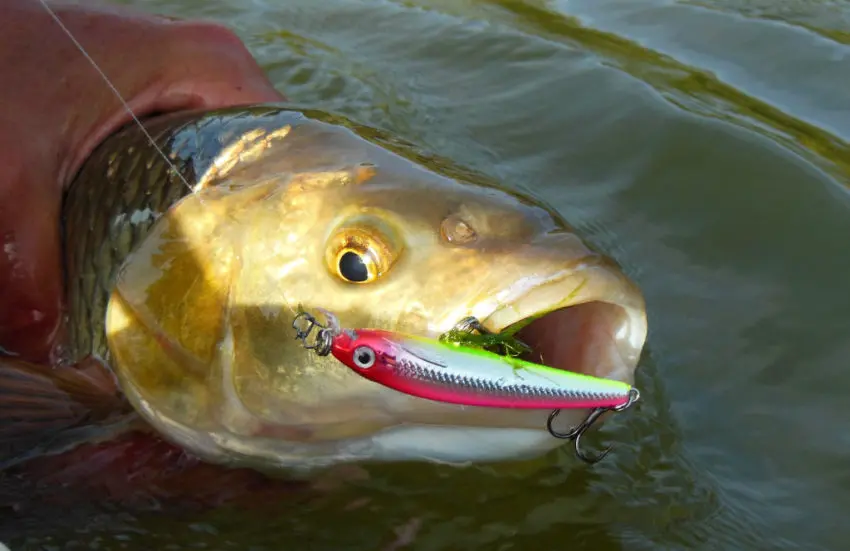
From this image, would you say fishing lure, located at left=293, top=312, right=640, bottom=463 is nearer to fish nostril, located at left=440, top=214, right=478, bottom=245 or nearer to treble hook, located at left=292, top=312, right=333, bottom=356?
treble hook, located at left=292, top=312, right=333, bottom=356

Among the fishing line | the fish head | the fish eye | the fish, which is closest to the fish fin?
the fish

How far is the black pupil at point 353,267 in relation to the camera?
1.99m

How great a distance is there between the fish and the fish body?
0.42 feet

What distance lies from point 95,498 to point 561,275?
1.39 metres

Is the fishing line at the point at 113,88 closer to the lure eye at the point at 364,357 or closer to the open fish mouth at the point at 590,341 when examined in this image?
the lure eye at the point at 364,357

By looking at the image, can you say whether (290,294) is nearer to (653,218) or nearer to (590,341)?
(590,341)

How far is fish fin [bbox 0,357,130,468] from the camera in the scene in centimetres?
232

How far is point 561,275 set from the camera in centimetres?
186

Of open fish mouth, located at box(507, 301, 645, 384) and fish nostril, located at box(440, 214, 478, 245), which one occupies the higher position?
fish nostril, located at box(440, 214, 478, 245)

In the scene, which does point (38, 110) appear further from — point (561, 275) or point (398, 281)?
point (561, 275)

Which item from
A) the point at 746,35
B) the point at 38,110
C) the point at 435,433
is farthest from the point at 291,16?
the point at 435,433

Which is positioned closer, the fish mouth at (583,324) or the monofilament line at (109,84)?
the fish mouth at (583,324)

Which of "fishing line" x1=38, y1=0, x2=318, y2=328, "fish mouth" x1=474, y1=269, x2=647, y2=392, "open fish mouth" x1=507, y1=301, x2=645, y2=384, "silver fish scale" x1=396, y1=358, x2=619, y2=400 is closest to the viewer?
"silver fish scale" x1=396, y1=358, x2=619, y2=400

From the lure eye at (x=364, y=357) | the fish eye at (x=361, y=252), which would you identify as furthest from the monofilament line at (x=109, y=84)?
the lure eye at (x=364, y=357)
